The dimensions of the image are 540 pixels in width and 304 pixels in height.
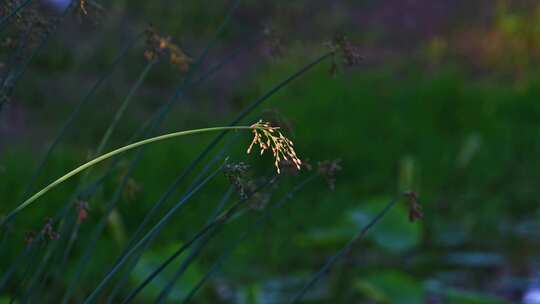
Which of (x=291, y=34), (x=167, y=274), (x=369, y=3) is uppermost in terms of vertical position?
(x=369, y=3)

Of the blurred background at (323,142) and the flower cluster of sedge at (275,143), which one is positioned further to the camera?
the blurred background at (323,142)

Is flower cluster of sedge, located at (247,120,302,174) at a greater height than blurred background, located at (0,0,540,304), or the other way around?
blurred background, located at (0,0,540,304)

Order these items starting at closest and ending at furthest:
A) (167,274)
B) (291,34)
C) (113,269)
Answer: (113,269) → (167,274) → (291,34)

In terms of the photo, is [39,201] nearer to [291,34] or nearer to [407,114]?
[407,114]

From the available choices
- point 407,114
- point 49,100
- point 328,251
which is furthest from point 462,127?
point 49,100

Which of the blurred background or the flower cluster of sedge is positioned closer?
the flower cluster of sedge

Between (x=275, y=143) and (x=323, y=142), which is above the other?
(x=323, y=142)

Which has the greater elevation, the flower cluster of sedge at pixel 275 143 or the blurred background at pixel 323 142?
the blurred background at pixel 323 142

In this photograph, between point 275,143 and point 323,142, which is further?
point 323,142
